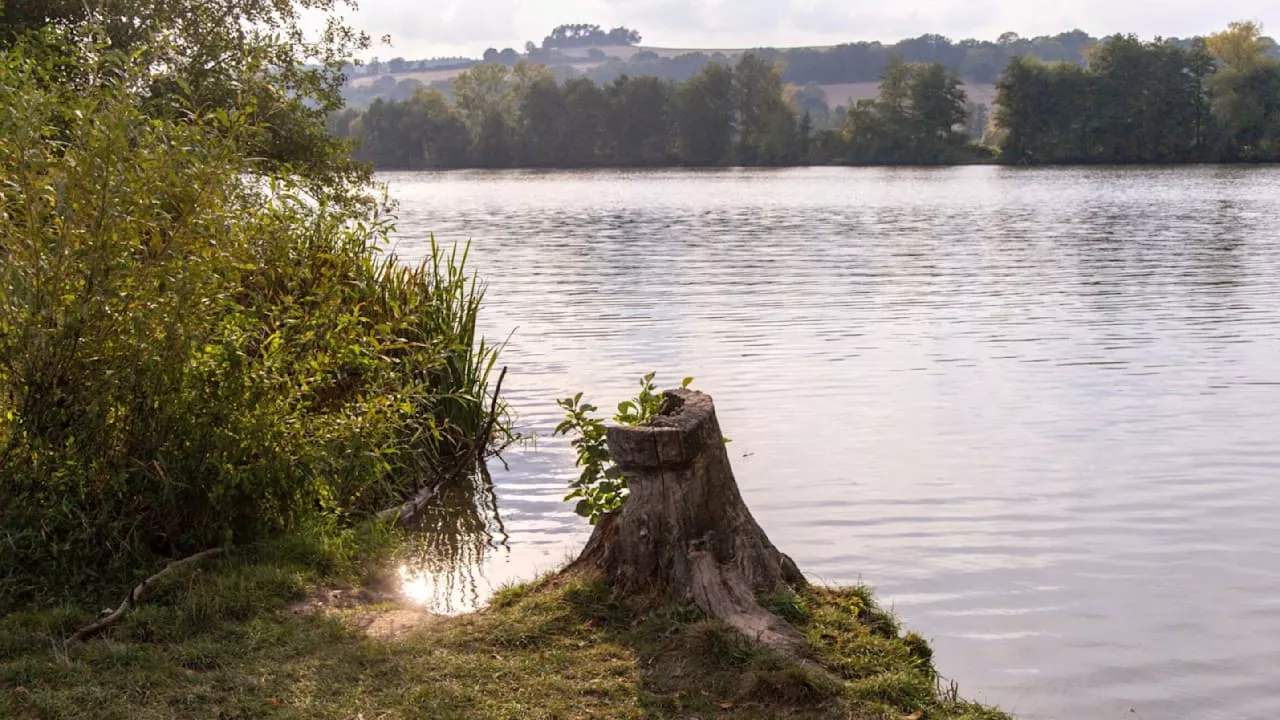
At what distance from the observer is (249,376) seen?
24.0 ft

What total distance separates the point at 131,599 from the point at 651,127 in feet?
444

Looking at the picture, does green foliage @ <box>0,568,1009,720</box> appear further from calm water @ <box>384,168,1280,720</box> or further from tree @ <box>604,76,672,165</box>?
tree @ <box>604,76,672,165</box>

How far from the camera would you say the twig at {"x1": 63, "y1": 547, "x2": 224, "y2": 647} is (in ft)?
19.7

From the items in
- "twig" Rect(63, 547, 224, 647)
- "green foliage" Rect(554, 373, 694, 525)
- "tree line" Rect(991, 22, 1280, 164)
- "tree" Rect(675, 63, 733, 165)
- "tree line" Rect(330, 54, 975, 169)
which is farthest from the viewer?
"tree" Rect(675, 63, 733, 165)

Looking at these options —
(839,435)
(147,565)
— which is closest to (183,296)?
(147,565)

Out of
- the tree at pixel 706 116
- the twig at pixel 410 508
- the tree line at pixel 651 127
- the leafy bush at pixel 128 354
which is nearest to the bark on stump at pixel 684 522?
the leafy bush at pixel 128 354

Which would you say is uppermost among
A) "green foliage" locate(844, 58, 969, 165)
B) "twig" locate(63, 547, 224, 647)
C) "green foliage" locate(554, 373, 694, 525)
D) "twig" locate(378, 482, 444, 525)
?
"green foliage" locate(844, 58, 969, 165)

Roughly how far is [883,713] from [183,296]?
163 inches

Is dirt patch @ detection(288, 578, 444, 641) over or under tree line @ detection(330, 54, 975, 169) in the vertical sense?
under

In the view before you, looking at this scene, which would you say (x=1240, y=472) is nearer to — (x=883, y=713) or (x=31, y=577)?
(x=883, y=713)

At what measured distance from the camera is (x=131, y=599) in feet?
21.1

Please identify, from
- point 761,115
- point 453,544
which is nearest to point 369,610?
point 453,544

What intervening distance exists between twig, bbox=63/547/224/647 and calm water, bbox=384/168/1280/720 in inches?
103

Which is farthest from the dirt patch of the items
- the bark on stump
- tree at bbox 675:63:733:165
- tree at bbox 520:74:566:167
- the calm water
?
tree at bbox 520:74:566:167
